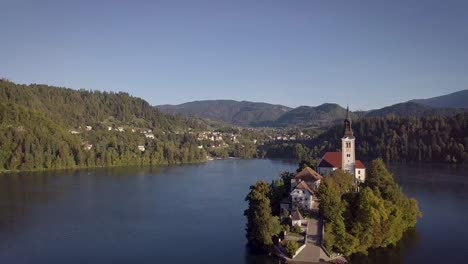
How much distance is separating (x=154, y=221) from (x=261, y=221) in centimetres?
1182

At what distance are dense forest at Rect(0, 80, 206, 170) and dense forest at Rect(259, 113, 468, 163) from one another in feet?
88.3

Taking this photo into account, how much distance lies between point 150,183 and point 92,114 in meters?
53.4

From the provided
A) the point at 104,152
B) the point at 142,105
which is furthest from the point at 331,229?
the point at 142,105

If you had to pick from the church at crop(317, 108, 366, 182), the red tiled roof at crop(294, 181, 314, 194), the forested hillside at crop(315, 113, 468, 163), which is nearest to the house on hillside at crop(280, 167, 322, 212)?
the red tiled roof at crop(294, 181, 314, 194)

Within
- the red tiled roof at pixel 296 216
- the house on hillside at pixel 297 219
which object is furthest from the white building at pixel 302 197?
the house on hillside at pixel 297 219

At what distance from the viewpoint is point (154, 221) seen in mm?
36812

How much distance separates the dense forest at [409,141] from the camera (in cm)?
8006

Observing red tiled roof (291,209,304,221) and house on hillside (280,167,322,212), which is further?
house on hillside (280,167,322,212)

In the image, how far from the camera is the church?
34.7 m

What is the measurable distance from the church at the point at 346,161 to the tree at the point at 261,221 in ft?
23.3

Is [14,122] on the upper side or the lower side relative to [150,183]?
upper

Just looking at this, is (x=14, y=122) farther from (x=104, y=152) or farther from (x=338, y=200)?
(x=338, y=200)

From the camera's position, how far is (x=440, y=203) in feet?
140

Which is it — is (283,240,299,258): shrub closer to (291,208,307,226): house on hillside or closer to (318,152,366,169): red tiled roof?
(291,208,307,226): house on hillside
